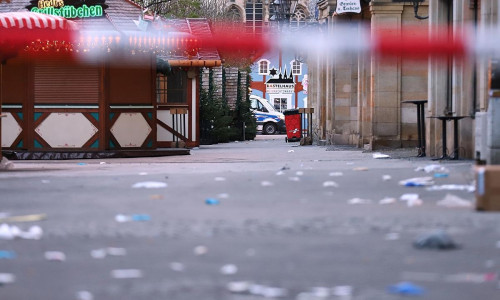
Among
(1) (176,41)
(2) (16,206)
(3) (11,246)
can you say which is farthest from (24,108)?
(3) (11,246)

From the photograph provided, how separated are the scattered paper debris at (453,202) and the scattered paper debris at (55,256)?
386 centimetres

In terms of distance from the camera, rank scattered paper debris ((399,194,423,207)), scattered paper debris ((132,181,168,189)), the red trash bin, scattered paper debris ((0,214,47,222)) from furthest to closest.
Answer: the red trash bin < scattered paper debris ((132,181,168,189)) < scattered paper debris ((399,194,423,207)) < scattered paper debris ((0,214,47,222))

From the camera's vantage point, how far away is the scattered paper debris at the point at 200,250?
715 centimetres

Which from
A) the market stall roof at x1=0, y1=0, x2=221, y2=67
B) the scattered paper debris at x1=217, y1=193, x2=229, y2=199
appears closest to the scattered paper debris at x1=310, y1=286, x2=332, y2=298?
the scattered paper debris at x1=217, y1=193, x2=229, y2=199

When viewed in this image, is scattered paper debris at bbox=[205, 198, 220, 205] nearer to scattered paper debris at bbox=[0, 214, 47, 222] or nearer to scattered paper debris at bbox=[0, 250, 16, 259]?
scattered paper debris at bbox=[0, 214, 47, 222]

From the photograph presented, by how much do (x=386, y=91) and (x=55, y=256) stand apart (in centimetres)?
1895

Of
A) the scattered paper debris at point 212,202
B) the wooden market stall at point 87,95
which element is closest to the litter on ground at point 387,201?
the scattered paper debris at point 212,202

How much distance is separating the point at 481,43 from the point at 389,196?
1799mm

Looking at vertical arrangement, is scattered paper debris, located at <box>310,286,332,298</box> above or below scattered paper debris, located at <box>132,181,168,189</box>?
below

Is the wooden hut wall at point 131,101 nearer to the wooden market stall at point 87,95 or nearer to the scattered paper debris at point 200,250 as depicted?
the wooden market stall at point 87,95

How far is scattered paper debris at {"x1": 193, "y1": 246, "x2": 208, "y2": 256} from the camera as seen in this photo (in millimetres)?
7152

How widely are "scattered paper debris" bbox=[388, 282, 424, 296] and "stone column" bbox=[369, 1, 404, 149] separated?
19616mm

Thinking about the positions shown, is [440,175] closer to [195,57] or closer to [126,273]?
[126,273]

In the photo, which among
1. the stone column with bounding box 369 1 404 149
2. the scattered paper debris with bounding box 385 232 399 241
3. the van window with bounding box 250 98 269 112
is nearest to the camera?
the scattered paper debris with bounding box 385 232 399 241
